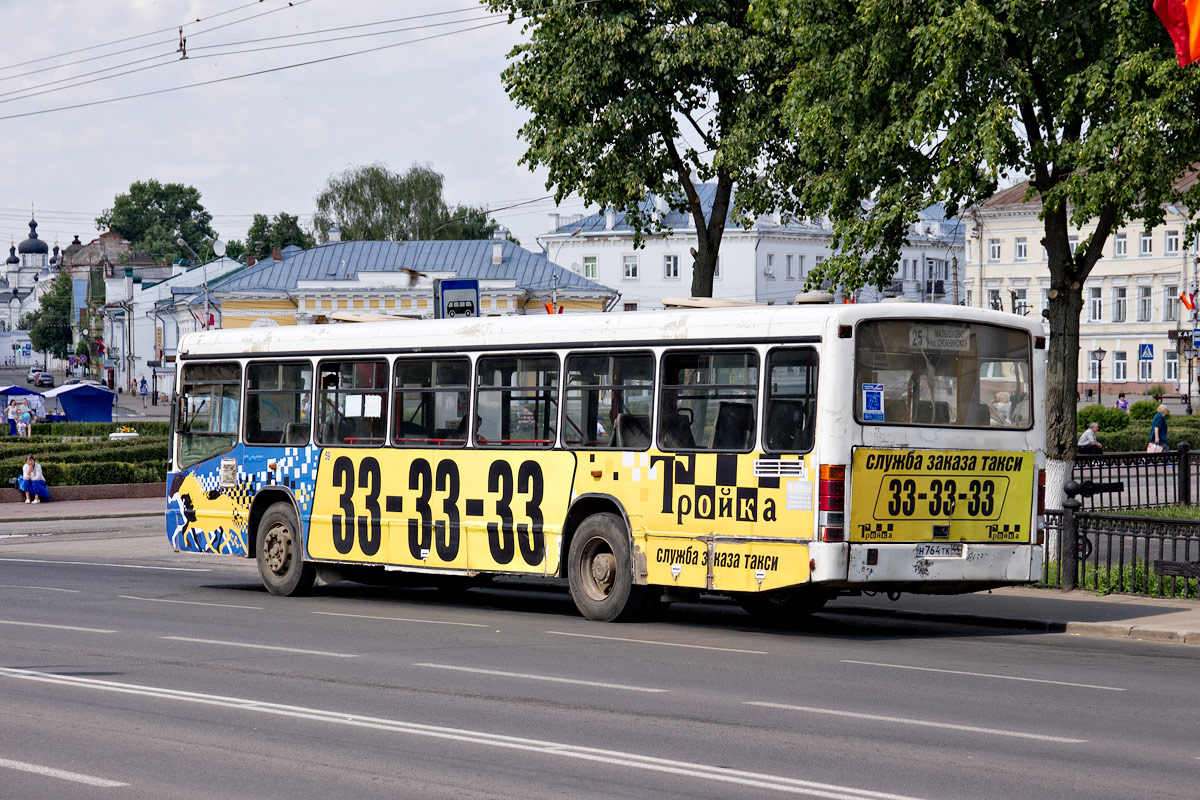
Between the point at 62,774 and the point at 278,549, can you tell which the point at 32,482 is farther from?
the point at 62,774

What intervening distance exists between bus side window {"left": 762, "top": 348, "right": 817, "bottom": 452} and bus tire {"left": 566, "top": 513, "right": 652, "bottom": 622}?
1.90 metres

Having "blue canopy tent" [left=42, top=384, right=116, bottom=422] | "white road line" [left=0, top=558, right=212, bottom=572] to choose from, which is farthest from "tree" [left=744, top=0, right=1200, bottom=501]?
"blue canopy tent" [left=42, top=384, right=116, bottom=422]

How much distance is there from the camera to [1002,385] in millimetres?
14383

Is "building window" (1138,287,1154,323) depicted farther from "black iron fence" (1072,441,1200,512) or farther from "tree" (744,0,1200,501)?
"tree" (744,0,1200,501)

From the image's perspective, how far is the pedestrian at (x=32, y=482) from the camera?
121 ft

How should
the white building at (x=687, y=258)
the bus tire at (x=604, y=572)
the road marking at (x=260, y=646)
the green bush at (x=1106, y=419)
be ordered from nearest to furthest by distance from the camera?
the road marking at (x=260, y=646) → the bus tire at (x=604, y=572) → the green bush at (x=1106, y=419) → the white building at (x=687, y=258)

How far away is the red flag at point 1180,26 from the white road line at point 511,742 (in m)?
11.1

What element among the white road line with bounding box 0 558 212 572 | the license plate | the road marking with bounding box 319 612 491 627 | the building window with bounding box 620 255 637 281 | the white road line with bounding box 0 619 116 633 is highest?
the building window with bounding box 620 255 637 281

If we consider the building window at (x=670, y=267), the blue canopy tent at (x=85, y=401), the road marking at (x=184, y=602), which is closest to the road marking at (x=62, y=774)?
the road marking at (x=184, y=602)

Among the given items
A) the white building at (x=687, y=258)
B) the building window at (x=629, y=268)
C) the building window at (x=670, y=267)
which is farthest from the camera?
the building window at (x=629, y=268)

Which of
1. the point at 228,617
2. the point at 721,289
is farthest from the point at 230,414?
the point at 721,289

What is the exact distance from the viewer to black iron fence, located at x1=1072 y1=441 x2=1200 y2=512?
23.2 meters

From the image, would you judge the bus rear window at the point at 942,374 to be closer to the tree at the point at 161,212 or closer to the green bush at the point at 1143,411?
the green bush at the point at 1143,411

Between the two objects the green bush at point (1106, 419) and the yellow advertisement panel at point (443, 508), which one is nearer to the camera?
the yellow advertisement panel at point (443, 508)
